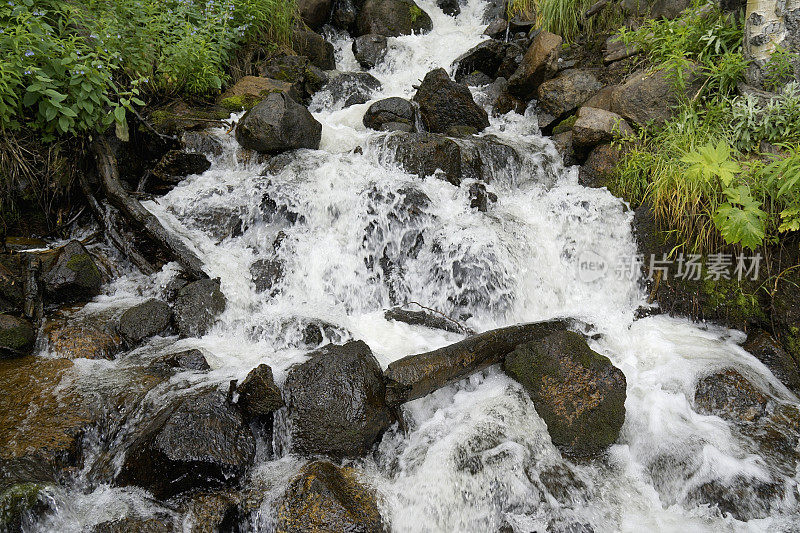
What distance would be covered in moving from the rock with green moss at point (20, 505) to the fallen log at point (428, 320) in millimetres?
3129

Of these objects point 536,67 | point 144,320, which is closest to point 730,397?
Answer: point 144,320

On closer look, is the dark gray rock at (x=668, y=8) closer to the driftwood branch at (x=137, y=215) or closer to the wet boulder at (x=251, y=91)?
the wet boulder at (x=251, y=91)

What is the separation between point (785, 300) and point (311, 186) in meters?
5.31

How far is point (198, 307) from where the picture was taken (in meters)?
4.58

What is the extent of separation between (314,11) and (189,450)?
35.2 feet

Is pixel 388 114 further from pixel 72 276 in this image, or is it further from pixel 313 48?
pixel 72 276

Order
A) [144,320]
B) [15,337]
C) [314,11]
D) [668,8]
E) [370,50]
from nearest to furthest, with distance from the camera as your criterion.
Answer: [15,337], [144,320], [668,8], [370,50], [314,11]

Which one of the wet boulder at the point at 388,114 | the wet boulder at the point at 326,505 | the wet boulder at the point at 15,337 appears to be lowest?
the wet boulder at the point at 326,505

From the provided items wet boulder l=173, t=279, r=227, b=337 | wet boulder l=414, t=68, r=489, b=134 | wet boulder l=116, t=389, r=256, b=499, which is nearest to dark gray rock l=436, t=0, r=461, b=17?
wet boulder l=414, t=68, r=489, b=134

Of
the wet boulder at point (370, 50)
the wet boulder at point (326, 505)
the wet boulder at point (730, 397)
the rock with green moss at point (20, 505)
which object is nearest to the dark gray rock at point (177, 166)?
the rock with green moss at point (20, 505)

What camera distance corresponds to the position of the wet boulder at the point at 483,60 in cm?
923

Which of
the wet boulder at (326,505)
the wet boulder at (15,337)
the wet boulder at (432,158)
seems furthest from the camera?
the wet boulder at (432,158)

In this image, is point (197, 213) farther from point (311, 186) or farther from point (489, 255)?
point (489, 255)

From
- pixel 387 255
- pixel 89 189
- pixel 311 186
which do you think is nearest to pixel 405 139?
pixel 311 186
